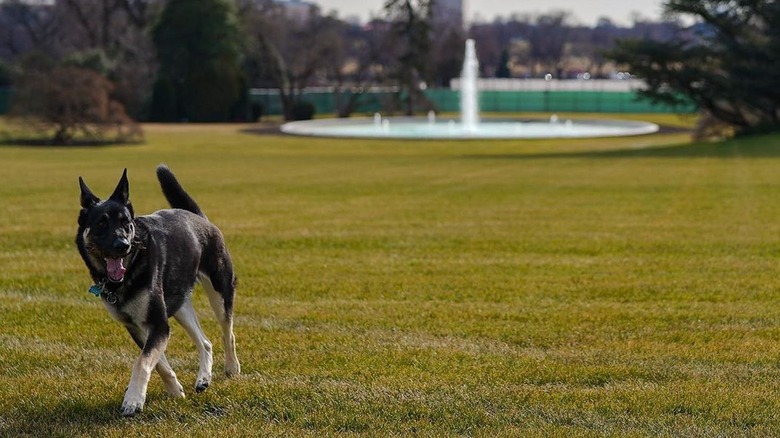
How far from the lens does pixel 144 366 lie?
5.84 meters

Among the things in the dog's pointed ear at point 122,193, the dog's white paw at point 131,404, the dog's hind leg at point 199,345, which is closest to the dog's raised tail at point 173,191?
the dog's hind leg at point 199,345

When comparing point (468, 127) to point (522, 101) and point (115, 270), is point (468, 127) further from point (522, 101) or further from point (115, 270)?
point (115, 270)

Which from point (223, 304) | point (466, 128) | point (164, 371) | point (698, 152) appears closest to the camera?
point (164, 371)

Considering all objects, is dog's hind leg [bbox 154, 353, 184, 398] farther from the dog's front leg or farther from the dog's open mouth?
the dog's open mouth

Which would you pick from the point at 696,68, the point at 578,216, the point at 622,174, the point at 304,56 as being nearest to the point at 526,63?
the point at 304,56

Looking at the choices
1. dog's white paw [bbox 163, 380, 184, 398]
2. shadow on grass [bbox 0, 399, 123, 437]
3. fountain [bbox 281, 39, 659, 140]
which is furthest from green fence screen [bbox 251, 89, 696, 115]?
shadow on grass [bbox 0, 399, 123, 437]

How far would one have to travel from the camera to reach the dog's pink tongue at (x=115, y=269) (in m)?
5.78

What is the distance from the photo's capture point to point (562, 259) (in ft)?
41.4

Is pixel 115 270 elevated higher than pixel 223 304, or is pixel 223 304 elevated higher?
pixel 115 270

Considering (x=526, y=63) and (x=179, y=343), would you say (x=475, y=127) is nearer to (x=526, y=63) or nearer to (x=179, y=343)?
(x=179, y=343)

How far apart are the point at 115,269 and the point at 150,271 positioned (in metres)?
0.28

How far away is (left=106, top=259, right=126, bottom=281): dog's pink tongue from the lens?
19.0 ft

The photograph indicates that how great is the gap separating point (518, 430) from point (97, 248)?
251 cm

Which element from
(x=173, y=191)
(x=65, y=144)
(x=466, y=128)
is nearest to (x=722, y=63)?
(x=466, y=128)
